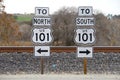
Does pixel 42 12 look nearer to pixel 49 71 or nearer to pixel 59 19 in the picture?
pixel 49 71

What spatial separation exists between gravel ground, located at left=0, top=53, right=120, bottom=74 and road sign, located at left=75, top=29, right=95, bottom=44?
247cm

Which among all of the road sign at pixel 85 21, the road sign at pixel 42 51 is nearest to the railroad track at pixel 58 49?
the road sign at pixel 42 51

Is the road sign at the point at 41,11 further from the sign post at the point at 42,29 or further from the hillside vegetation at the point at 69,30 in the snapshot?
the hillside vegetation at the point at 69,30

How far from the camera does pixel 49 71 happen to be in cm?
1653

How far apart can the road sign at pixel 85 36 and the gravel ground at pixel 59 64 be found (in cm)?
247

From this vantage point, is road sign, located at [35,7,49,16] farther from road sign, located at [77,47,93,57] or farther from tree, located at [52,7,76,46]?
tree, located at [52,7,76,46]

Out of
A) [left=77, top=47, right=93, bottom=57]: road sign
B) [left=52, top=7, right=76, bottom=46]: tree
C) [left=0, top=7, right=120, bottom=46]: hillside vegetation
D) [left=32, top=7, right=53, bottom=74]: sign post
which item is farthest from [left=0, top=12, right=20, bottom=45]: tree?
[left=77, top=47, right=93, bottom=57]: road sign

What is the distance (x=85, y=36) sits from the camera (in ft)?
46.4

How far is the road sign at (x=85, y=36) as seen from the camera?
556 inches

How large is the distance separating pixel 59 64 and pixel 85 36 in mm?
3679

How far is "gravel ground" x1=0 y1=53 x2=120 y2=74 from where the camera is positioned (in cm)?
1666

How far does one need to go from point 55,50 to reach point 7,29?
12126mm

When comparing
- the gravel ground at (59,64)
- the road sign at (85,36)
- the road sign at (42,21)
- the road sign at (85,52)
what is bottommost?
the gravel ground at (59,64)

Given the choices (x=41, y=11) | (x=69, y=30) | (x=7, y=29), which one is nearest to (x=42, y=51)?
(x=41, y=11)
